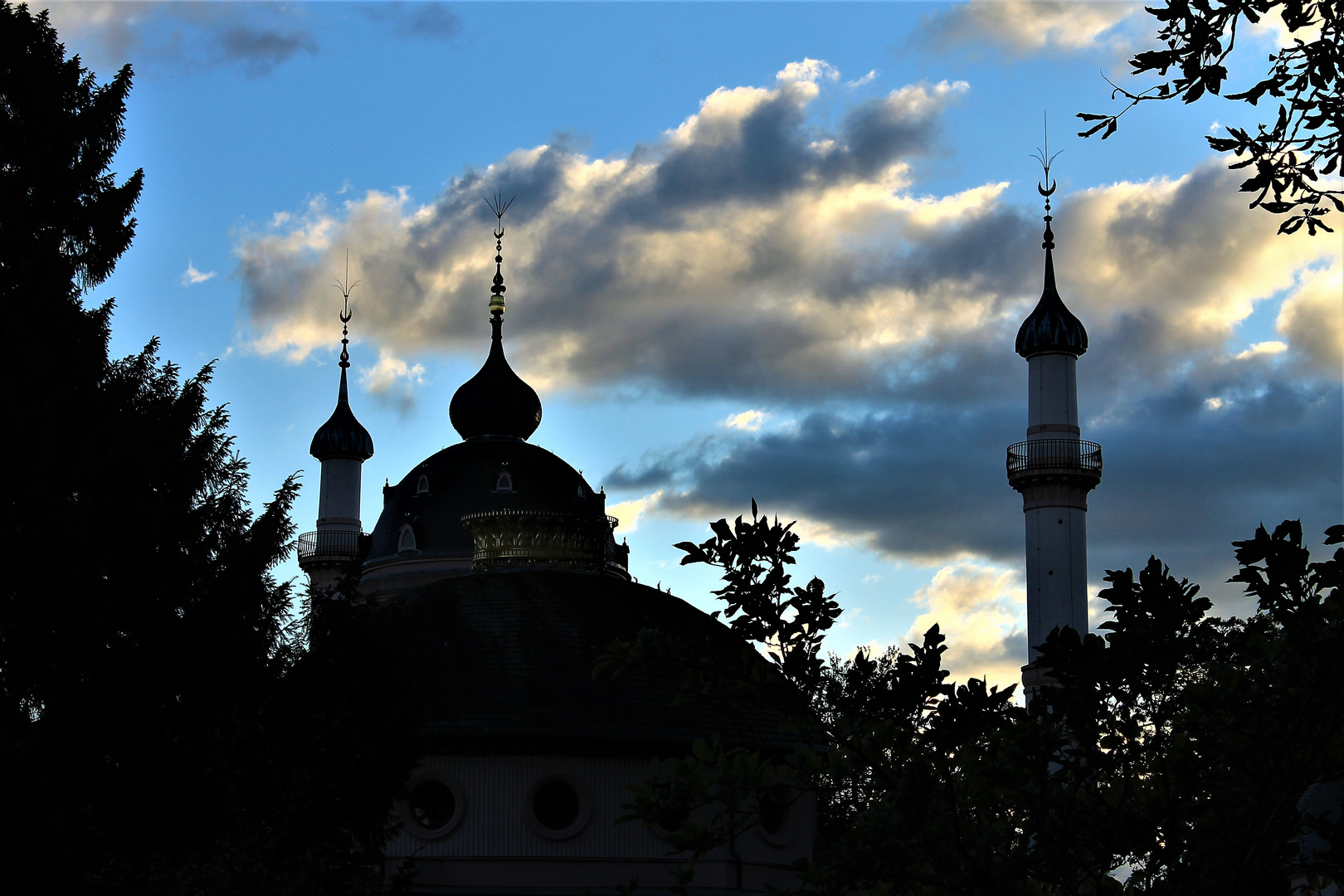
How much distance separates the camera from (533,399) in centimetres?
6316

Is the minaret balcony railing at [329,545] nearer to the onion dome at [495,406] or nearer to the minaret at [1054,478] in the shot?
the onion dome at [495,406]

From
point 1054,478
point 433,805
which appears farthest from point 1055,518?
point 433,805

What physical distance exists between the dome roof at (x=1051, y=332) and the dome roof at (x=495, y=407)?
2235cm

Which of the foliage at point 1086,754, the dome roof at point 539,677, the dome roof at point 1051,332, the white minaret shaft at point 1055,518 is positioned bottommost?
the foliage at point 1086,754

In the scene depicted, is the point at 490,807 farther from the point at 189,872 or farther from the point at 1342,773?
the point at 1342,773

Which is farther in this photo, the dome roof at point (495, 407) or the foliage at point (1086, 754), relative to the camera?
the dome roof at point (495, 407)

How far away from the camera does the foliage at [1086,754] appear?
7.56m

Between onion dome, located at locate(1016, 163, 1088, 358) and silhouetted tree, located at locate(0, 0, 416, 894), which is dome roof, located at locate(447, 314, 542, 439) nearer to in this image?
onion dome, located at locate(1016, 163, 1088, 358)

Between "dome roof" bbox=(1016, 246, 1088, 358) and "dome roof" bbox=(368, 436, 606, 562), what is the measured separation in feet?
59.1

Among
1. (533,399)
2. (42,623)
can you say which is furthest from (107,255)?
(533,399)

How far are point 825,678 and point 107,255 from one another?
750 inches

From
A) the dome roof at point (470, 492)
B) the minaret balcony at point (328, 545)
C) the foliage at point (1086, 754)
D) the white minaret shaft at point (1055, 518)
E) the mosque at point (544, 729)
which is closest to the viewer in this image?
the foliage at point (1086, 754)

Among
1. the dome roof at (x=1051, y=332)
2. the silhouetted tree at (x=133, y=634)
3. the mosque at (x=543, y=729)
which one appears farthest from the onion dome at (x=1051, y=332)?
the silhouetted tree at (x=133, y=634)

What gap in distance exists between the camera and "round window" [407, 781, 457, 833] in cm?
3006
